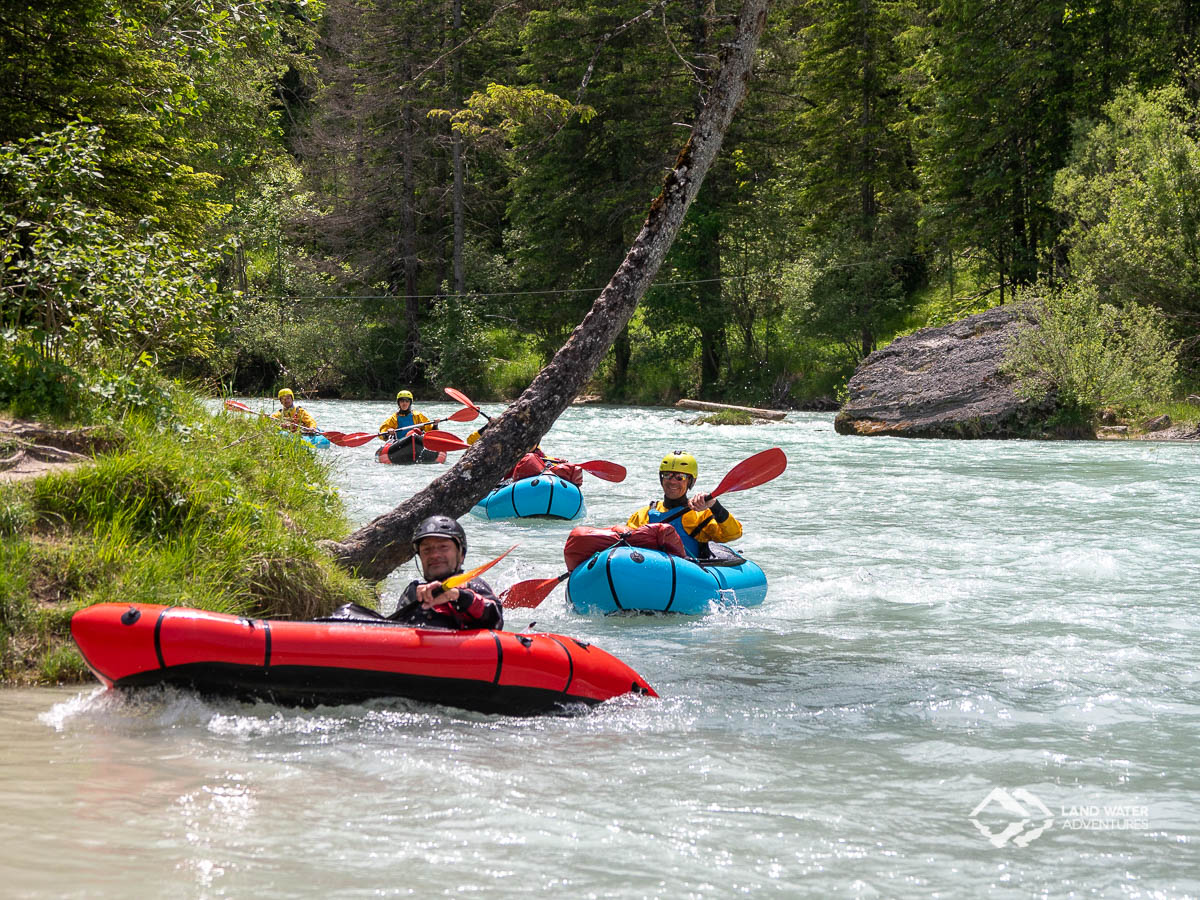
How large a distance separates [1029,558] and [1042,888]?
5.62 meters

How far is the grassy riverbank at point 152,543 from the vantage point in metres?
4.39

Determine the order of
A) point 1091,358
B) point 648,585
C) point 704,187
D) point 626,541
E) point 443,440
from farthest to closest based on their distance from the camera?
point 704,187 → point 1091,358 → point 443,440 → point 626,541 → point 648,585

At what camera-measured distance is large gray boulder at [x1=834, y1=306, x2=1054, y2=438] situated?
1712 cm

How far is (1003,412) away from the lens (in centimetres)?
1709

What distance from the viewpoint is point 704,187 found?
90.6ft

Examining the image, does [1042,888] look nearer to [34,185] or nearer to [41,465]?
[41,465]

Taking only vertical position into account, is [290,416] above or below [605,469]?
above

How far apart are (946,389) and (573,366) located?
13136 mm

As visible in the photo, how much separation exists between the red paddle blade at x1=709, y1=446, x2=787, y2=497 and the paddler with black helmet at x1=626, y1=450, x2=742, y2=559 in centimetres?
33

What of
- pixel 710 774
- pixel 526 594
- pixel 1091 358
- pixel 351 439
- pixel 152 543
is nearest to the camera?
pixel 710 774

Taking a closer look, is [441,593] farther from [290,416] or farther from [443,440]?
[443,440]

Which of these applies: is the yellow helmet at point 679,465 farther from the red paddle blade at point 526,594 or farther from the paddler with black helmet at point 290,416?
the paddler with black helmet at point 290,416

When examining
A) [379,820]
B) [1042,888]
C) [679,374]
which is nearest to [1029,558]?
[1042,888]

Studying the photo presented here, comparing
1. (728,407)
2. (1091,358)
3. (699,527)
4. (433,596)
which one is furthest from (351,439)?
(728,407)
